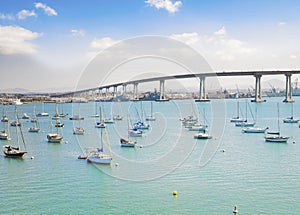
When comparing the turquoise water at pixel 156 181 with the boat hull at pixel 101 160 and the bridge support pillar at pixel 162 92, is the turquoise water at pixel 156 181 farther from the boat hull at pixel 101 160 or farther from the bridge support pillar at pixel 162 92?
the bridge support pillar at pixel 162 92

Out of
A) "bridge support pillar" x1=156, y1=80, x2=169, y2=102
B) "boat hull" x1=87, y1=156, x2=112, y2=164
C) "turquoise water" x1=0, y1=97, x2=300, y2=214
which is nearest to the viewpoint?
"turquoise water" x1=0, y1=97, x2=300, y2=214

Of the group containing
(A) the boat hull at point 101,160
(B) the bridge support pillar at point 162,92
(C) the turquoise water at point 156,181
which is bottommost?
(C) the turquoise water at point 156,181

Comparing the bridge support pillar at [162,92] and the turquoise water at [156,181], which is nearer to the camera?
the turquoise water at [156,181]

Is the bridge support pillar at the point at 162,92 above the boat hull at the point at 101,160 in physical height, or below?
above

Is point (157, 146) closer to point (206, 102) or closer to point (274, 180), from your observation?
point (274, 180)

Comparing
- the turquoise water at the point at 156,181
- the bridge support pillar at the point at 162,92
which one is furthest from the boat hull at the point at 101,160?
the bridge support pillar at the point at 162,92

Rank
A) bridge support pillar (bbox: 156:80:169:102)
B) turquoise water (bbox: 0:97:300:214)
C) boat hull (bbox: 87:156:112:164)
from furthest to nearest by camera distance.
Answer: bridge support pillar (bbox: 156:80:169:102), boat hull (bbox: 87:156:112:164), turquoise water (bbox: 0:97:300:214)

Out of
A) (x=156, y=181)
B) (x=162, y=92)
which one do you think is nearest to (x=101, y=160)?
(x=156, y=181)

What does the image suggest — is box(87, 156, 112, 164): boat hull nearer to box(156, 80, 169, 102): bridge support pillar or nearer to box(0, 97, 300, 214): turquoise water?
box(0, 97, 300, 214): turquoise water

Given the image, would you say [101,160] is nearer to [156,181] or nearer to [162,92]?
[156,181]

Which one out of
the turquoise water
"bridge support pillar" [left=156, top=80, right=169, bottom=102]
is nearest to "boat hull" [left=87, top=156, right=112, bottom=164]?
the turquoise water

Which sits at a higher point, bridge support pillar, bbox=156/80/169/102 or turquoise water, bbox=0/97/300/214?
bridge support pillar, bbox=156/80/169/102

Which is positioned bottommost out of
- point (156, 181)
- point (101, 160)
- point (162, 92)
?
point (156, 181)
